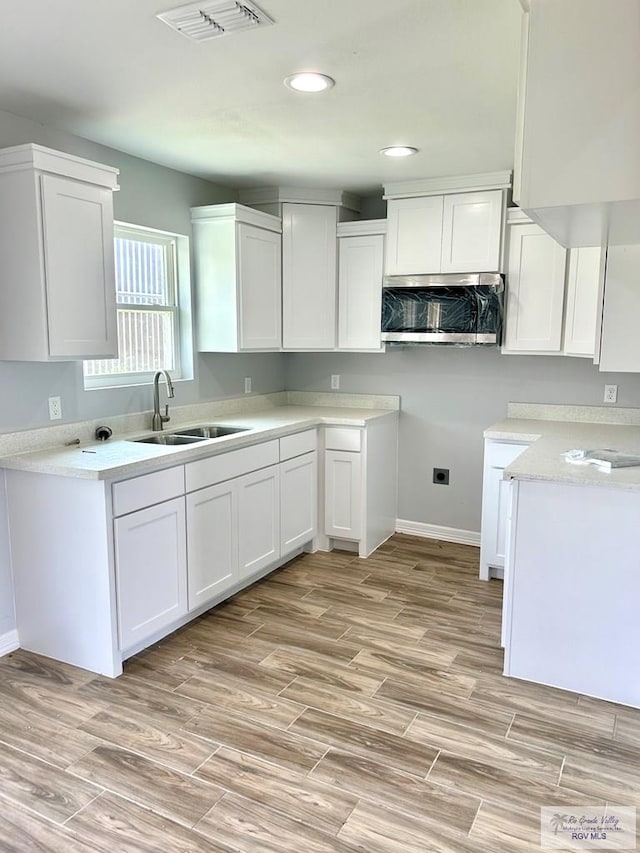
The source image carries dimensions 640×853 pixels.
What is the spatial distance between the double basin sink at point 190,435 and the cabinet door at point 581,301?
1.99 meters

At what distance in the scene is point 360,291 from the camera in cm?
422

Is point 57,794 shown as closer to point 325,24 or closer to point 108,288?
point 108,288

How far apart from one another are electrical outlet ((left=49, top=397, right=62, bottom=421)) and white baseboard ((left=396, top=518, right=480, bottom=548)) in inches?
102

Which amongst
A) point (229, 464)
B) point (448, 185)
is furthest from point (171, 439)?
point (448, 185)

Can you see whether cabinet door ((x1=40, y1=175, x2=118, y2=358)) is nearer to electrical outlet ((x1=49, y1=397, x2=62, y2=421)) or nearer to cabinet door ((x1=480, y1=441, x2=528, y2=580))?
electrical outlet ((x1=49, y1=397, x2=62, y2=421))

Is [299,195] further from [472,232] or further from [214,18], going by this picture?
[214,18]

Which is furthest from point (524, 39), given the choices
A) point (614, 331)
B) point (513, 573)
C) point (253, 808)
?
point (253, 808)

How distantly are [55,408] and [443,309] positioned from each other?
2.33 meters

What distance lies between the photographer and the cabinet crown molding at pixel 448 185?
11.9 feet

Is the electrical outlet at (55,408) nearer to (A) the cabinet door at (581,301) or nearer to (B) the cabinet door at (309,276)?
(B) the cabinet door at (309,276)

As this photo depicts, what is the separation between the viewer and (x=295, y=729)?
2.30 meters

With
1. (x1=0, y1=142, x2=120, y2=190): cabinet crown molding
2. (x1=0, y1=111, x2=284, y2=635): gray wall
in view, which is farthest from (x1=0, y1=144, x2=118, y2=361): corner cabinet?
(x1=0, y1=111, x2=284, y2=635): gray wall

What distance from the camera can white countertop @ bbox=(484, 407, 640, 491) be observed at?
94.4 inches

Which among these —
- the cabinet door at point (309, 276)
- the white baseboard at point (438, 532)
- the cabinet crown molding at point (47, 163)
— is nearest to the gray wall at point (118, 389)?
the cabinet crown molding at point (47, 163)
